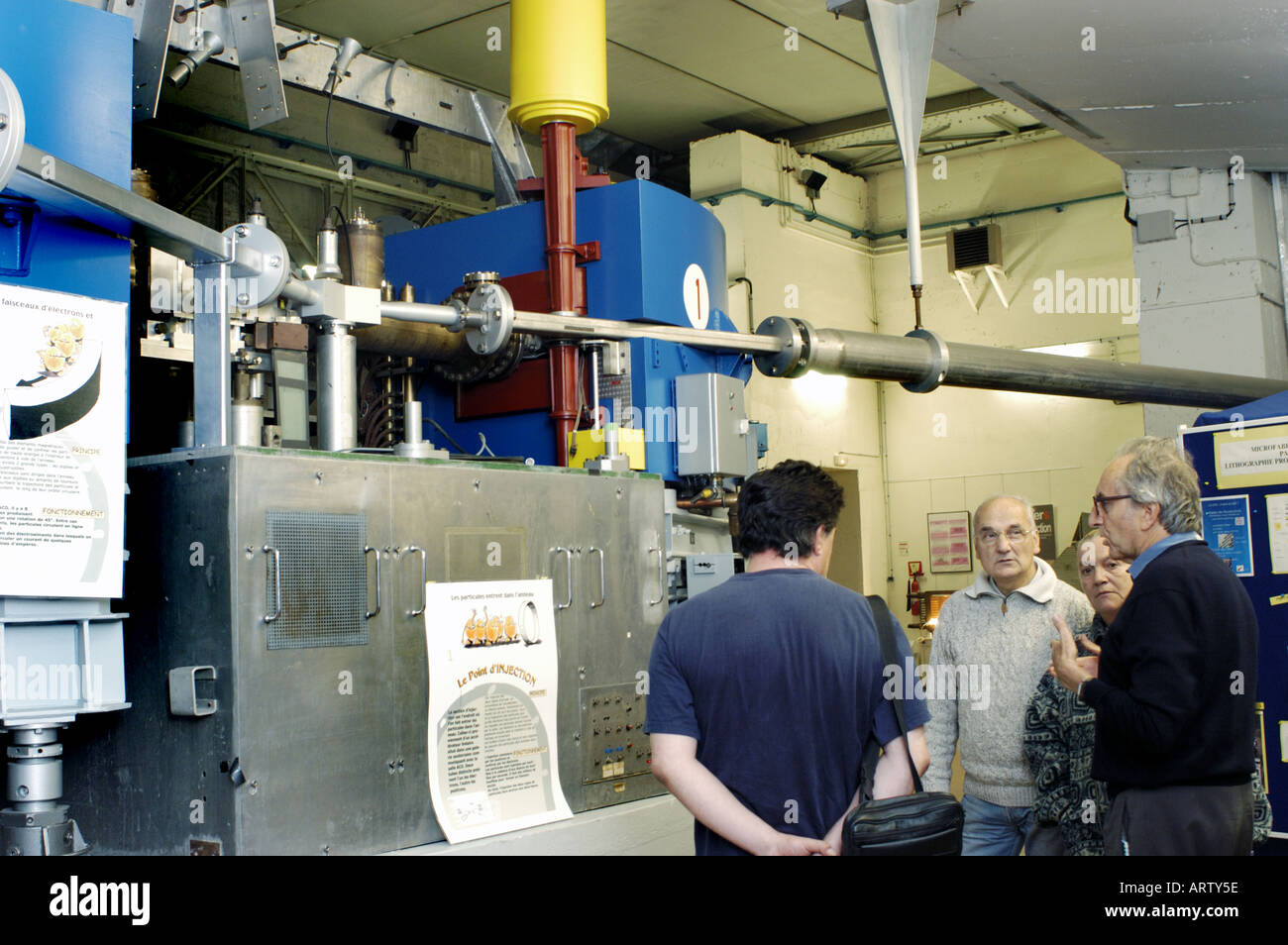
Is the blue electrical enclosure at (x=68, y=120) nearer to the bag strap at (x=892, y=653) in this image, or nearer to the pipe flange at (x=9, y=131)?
the pipe flange at (x=9, y=131)

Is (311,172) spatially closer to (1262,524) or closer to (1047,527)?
(1262,524)

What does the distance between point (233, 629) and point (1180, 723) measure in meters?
2.18

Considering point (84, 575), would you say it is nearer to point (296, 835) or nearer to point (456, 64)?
point (296, 835)

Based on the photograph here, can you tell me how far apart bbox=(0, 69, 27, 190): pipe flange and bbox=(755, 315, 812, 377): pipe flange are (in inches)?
129

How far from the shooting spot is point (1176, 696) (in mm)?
2465

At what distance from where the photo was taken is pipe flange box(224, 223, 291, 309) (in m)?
3.29

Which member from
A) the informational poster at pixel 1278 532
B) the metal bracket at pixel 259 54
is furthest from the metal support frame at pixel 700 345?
the informational poster at pixel 1278 532

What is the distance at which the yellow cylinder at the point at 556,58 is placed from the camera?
5.13m

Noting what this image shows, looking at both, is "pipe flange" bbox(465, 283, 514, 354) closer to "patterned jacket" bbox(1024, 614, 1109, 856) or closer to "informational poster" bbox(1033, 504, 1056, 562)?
"patterned jacket" bbox(1024, 614, 1109, 856)

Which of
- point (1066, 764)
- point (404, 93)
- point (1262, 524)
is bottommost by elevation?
point (1066, 764)

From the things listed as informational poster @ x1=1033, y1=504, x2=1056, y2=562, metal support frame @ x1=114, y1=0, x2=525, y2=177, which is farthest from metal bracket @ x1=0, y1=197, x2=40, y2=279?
informational poster @ x1=1033, y1=504, x2=1056, y2=562

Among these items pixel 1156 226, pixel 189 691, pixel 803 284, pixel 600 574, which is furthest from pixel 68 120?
pixel 803 284

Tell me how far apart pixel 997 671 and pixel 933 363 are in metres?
2.53

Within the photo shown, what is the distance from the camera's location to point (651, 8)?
8008 millimetres
